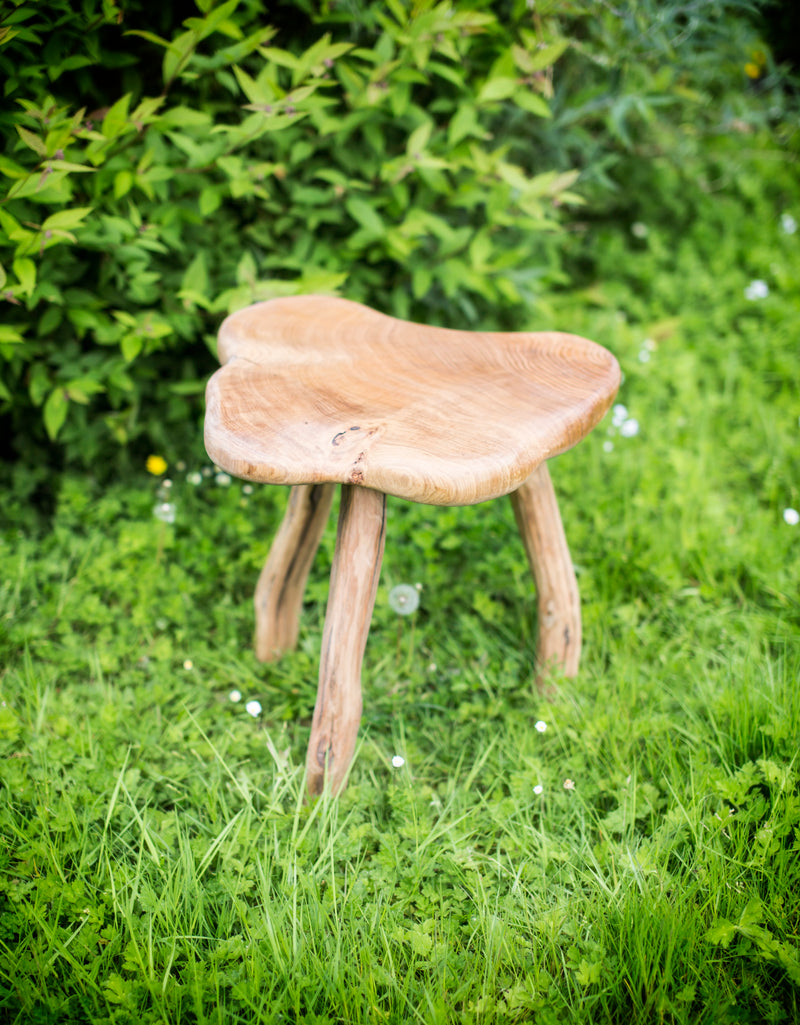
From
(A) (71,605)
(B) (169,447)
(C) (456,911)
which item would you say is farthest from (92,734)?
(B) (169,447)

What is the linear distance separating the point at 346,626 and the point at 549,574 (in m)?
0.60

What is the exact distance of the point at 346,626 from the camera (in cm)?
154

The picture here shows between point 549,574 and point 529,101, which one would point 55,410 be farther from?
point 529,101

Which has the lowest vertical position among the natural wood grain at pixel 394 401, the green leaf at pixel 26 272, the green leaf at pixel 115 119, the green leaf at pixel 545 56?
the green leaf at pixel 26 272

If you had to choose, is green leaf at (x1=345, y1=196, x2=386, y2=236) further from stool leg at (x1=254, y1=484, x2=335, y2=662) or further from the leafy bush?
stool leg at (x1=254, y1=484, x2=335, y2=662)

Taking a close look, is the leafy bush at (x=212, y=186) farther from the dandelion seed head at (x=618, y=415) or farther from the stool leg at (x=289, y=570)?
the stool leg at (x=289, y=570)

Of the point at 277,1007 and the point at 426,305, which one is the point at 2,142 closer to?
the point at 426,305

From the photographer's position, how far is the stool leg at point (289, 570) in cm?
190

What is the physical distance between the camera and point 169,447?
2.70 meters

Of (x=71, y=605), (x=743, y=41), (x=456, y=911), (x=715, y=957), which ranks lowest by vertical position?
(x=71, y=605)

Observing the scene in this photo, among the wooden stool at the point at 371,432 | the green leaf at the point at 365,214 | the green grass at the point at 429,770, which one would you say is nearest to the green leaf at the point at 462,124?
the green leaf at the point at 365,214

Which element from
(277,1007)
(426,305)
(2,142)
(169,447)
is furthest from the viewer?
(426,305)

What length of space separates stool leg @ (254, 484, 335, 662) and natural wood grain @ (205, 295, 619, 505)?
1.23 ft

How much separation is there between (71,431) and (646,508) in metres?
1.94
